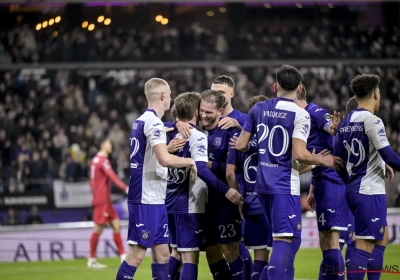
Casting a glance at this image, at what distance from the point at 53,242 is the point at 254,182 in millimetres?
8351

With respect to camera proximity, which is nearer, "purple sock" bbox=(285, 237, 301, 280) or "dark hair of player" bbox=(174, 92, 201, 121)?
"purple sock" bbox=(285, 237, 301, 280)

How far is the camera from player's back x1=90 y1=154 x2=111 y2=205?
13.5 m

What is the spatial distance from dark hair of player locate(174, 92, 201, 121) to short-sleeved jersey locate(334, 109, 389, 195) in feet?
5.02

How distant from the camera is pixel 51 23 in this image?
25172 millimetres

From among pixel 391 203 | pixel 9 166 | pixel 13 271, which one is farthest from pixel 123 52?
pixel 13 271

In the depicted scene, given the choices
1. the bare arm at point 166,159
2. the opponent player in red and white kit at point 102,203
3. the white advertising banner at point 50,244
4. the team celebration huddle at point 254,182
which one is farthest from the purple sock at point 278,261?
the white advertising banner at point 50,244

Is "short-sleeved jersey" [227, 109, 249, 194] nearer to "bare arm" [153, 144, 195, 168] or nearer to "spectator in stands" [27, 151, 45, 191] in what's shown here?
"bare arm" [153, 144, 195, 168]

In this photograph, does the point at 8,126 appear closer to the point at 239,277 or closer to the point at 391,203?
the point at 391,203

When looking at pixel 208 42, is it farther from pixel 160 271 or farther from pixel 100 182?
pixel 160 271

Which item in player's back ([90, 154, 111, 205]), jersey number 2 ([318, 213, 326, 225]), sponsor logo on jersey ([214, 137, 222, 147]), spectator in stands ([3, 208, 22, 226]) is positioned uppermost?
sponsor logo on jersey ([214, 137, 222, 147])

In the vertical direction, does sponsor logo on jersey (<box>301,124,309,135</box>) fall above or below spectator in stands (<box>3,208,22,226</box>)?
above

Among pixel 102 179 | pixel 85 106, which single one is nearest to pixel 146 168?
pixel 102 179

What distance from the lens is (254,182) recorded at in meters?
7.57

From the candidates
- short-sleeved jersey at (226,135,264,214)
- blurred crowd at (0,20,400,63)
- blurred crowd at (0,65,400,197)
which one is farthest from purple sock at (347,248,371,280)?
blurred crowd at (0,20,400,63)
